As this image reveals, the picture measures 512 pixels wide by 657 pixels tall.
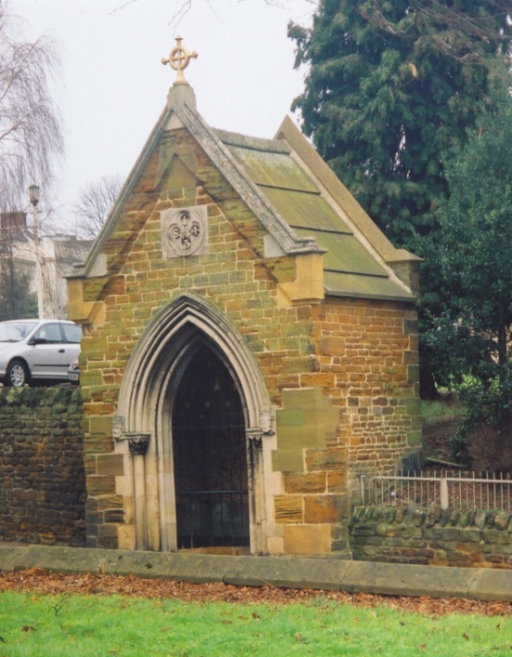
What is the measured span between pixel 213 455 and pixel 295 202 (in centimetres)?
386

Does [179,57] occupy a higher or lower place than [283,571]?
higher

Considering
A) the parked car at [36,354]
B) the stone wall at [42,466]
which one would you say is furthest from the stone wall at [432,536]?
the parked car at [36,354]

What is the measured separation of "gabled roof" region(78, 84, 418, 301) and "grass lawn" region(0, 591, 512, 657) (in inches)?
251

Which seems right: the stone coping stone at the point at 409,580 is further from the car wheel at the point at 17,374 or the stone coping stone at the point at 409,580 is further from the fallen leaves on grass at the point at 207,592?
the car wheel at the point at 17,374

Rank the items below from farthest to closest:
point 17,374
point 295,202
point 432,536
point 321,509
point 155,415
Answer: point 17,374
point 295,202
point 155,415
point 321,509
point 432,536

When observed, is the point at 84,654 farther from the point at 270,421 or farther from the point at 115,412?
the point at 115,412

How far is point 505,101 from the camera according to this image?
789 inches

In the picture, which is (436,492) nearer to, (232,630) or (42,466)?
(42,466)

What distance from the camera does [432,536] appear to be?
17.5 meters

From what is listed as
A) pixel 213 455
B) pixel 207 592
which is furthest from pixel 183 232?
pixel 207 592

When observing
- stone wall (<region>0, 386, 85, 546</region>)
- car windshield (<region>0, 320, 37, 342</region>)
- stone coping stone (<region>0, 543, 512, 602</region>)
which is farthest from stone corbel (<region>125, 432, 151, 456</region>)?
car windshield (<region>0, 320, 37, 342</region>)

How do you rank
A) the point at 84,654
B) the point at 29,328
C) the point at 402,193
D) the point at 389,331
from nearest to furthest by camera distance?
the point at 84,654 < the point at 389,331 < the point at 402,193 < the point at 29,328

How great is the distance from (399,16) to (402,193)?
10.1 feet

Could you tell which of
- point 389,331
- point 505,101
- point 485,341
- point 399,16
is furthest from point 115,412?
point 399,16
